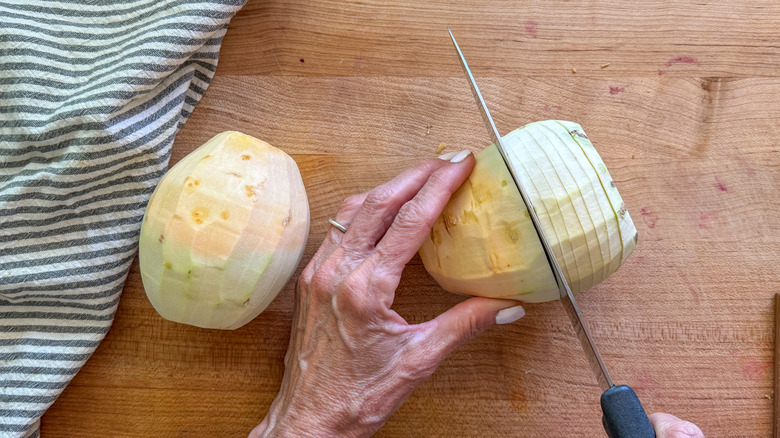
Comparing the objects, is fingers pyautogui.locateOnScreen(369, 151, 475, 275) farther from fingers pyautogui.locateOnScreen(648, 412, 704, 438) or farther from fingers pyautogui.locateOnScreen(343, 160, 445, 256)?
fingers pyautogui.locateOnScreen(648, 412, 704, 438)

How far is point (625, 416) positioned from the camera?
41.0 inches

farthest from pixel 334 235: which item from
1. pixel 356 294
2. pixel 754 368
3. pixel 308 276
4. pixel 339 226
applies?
pixel 754 368

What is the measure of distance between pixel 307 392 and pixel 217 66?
3.47ft

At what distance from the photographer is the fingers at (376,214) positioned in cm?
132

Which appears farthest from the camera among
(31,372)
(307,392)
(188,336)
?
(188,336)

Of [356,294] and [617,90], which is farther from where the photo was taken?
[617,90]

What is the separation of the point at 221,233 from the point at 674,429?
1.13 m

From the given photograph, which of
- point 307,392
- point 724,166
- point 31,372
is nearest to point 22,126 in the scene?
point 31,372

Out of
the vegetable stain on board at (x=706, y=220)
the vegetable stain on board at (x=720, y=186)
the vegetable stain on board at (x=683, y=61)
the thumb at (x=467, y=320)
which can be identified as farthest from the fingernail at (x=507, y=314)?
the vegetable stain on board at (x=683, y=61)

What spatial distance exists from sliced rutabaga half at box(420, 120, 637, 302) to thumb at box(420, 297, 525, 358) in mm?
40

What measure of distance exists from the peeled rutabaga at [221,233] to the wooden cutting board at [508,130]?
233mm

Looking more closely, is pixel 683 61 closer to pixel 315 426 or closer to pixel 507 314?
pixel 507 314

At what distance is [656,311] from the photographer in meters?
1.54

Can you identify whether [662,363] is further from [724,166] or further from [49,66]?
[49,66]
